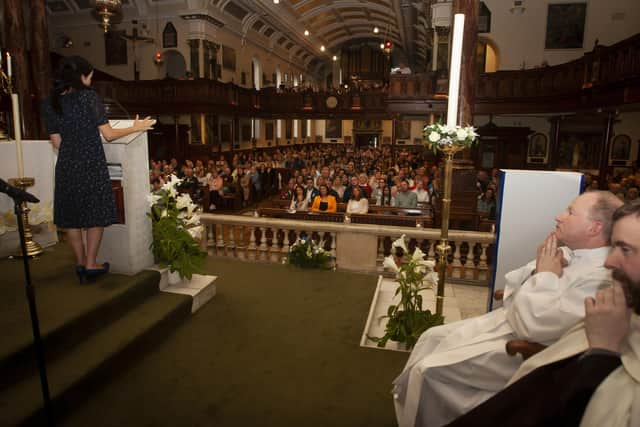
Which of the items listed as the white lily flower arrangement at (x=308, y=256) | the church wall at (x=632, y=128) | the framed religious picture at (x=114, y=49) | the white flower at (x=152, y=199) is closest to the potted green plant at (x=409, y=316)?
the white lily flower arrangement at (x=308, y=256)

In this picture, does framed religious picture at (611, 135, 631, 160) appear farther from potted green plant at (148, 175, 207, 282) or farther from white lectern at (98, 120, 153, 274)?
white lectern at (98, 120, 153, 274)

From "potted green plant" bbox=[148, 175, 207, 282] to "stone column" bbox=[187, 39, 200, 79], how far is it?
1690 cm

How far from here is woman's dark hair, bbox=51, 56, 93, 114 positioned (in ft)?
11.4

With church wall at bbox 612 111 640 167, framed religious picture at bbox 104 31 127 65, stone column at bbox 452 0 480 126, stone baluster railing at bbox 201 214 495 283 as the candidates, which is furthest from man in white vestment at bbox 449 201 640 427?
framed religious picture at bbox 104 31 127 65

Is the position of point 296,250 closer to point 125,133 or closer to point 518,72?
point 125,133

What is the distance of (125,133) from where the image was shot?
3.75 metres

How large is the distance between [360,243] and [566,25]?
47.5 ft

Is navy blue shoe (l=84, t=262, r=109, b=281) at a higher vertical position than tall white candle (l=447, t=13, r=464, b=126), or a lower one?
lower

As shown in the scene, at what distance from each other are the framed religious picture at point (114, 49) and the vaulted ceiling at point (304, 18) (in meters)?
1.14

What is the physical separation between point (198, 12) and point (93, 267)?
59.0 feet

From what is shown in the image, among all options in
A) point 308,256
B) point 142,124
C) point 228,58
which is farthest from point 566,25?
point 142,124

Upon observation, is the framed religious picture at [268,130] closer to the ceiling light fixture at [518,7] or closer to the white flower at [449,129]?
the ceiling light fixture at [518,7]

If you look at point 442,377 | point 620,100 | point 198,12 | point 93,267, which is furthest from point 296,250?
point 198,12

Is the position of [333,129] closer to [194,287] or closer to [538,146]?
[538,146]
